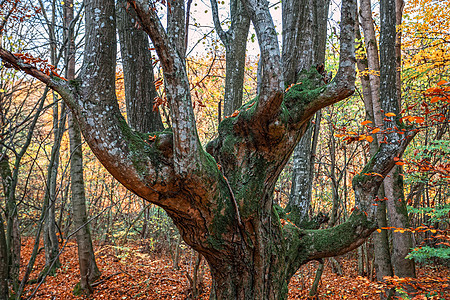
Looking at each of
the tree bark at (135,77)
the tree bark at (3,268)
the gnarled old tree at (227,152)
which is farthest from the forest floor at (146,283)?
the tree bark at (135,77)

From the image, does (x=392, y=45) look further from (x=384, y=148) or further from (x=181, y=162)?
(x=181, y=162)

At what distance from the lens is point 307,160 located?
4168mm

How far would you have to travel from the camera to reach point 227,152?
290cm

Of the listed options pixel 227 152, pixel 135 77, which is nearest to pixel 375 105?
pixel 227 152

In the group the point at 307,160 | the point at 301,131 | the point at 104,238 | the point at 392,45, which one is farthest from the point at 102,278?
the point at 392,45

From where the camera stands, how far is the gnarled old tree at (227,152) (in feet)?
7.32

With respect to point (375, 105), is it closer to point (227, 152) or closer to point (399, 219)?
point (399, 219)

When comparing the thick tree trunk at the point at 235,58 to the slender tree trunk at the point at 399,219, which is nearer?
the thick tree trunk at the point at 235,58

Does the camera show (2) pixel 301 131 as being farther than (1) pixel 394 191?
No

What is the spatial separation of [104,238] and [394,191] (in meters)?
9.60

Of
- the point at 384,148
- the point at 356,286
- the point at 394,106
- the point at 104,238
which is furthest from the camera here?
the point at 104,238

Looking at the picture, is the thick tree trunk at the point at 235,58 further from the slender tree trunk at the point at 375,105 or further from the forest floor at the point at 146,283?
the forest floor at the point at 146,283

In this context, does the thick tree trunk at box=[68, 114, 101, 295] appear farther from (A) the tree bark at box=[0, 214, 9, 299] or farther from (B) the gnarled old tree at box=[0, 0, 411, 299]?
(B) the gnarled old tree at box=[0, 0, 411, 299]

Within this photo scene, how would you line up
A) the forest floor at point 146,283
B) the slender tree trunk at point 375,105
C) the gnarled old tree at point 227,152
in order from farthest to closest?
the forest floor at point 146,283 < the slender tree trunk at point 375,105 < the gnarled old tree at point 227,152
